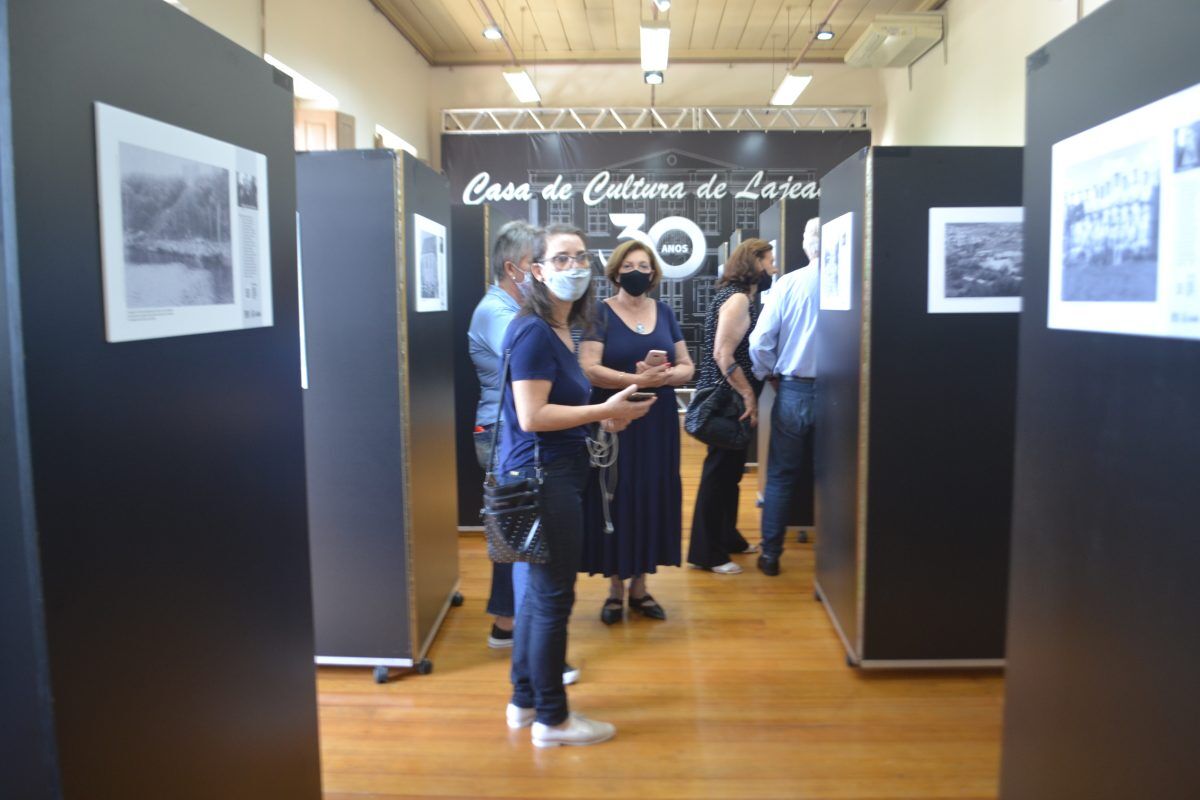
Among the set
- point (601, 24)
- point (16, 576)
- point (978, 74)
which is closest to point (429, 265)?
point (16, 576)

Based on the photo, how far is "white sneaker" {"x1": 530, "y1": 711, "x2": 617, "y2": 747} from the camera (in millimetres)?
2617

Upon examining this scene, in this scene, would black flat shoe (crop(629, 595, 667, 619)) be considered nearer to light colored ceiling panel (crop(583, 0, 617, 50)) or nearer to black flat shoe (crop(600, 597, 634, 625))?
black flat shoe (crop(600, 597, 634, 625))

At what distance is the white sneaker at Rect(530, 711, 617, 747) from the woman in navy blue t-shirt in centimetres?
2

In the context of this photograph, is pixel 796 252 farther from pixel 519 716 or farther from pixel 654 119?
pixel 654 119

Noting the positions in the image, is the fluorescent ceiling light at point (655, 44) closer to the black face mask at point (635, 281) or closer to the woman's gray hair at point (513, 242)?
the black face mask at point (635, 281)

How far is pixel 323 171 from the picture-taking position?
2824 millimetres

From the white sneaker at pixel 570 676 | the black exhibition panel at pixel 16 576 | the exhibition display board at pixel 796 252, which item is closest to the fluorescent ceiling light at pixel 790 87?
the exhibition display board at pixel 796 252

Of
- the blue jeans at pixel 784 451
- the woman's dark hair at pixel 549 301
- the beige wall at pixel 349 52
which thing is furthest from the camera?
the beige wall at pixel 349 52

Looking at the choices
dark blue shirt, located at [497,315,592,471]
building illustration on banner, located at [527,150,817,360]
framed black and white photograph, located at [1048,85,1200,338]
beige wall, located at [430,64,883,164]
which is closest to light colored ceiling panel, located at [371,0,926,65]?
beige wall, located at [430,64,883,164]

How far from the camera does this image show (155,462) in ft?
4.33

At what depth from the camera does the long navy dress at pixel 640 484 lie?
3314 millimetres

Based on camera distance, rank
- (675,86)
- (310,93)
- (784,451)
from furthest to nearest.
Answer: (675,86), (310,93), (784,451)

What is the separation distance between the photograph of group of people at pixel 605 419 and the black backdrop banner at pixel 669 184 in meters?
5.20

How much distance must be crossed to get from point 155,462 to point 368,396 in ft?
5.24
